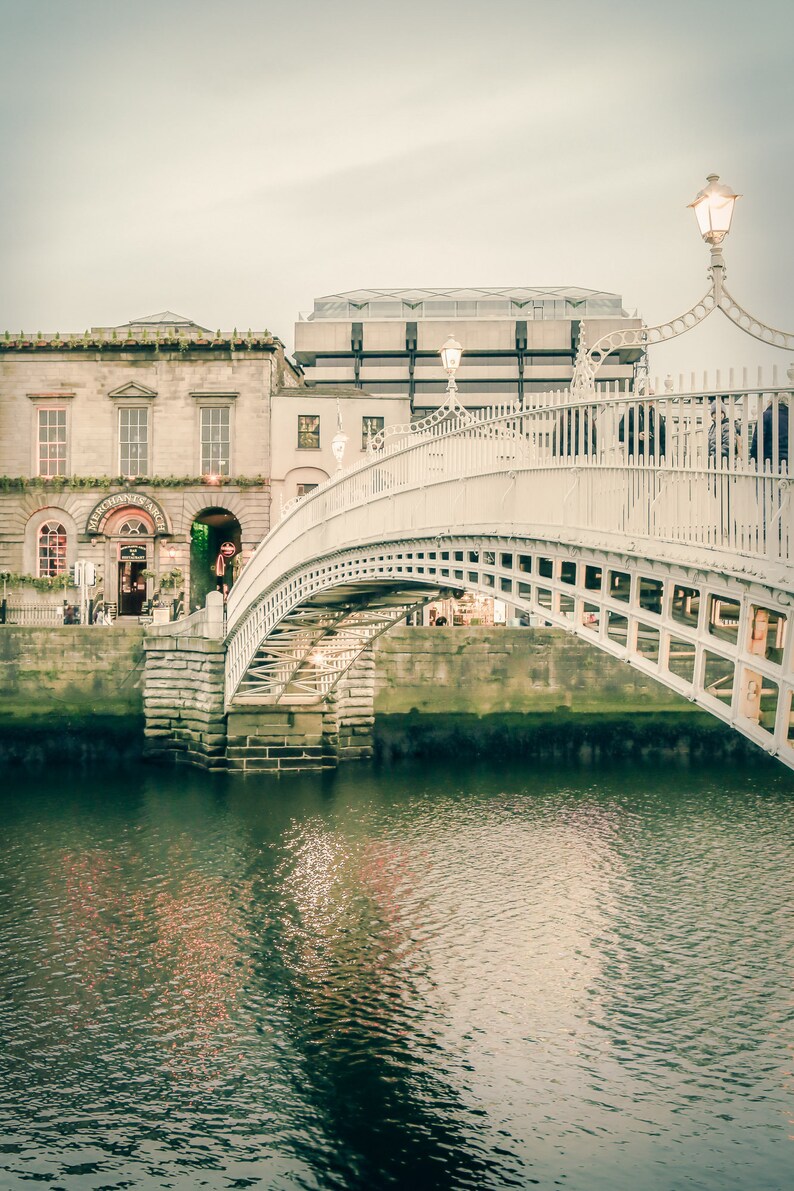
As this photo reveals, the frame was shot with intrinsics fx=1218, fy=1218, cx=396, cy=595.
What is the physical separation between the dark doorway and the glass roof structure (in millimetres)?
27410

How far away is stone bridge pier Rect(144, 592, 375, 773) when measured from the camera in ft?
108

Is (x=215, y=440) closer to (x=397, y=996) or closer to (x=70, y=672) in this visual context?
(x=70, y=672)

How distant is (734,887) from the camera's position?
22.1 m

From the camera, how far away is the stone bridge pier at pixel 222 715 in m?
32.8

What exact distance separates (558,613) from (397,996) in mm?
6092

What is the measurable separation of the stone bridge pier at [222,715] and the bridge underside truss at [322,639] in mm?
549

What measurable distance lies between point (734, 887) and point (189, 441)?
29043mm

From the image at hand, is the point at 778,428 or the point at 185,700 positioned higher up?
the point at 778,428

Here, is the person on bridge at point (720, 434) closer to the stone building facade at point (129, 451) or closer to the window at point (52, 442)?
the stone building facade at point (129, 451)

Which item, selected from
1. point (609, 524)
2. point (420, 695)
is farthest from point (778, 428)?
point (420, 695)

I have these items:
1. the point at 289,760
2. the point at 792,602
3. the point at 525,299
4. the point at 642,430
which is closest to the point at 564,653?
the point at 289,760

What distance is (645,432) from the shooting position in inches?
512

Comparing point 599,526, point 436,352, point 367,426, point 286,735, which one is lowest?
point 286,735

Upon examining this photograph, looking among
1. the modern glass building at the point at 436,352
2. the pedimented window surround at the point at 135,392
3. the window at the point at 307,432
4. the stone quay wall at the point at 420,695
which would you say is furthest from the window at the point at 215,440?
the modern glass building at the point at 436,352
